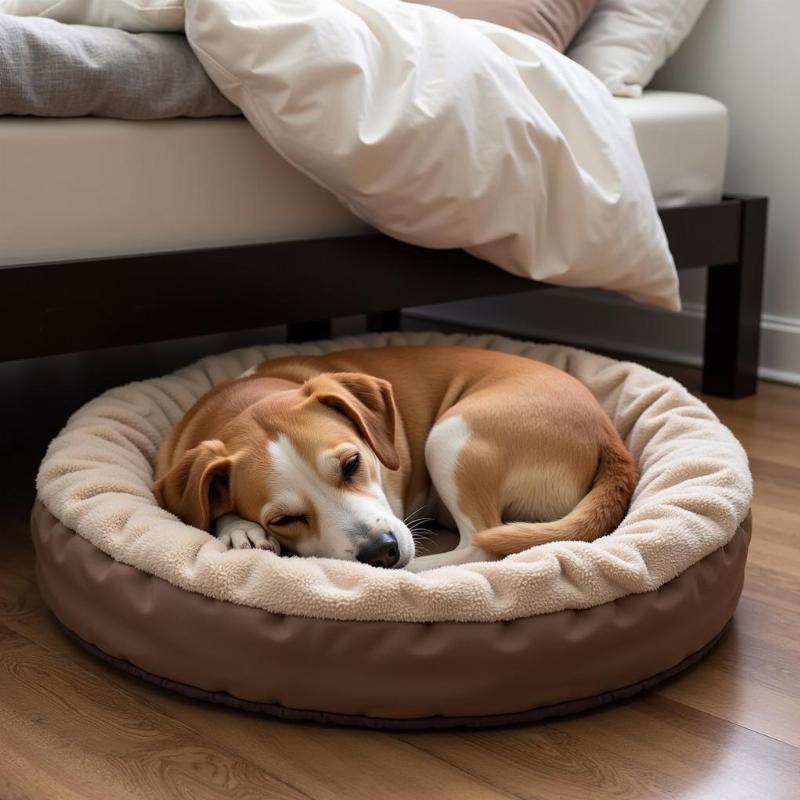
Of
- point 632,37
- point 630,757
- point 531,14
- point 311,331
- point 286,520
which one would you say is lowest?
point 311,331

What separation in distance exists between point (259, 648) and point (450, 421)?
0.60m

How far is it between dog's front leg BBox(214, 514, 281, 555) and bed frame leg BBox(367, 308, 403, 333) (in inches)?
69.2

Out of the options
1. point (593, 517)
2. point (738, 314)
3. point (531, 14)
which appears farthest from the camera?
point (738, 314)

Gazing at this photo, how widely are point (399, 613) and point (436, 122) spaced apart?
997 millimetres

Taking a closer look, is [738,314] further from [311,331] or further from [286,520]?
[286,520]

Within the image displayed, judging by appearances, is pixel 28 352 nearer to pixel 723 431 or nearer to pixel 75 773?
pixel 75 773

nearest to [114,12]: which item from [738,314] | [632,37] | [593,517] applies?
[593,517]

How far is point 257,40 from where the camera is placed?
6.53 ft

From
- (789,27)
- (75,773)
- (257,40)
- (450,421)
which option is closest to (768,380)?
(789,27)

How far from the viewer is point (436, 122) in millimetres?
2074

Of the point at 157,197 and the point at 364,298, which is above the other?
the point at 157,197

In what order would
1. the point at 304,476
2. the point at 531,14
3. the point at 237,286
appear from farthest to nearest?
the point at 531,14, the point at 237,286, the point at 304,476

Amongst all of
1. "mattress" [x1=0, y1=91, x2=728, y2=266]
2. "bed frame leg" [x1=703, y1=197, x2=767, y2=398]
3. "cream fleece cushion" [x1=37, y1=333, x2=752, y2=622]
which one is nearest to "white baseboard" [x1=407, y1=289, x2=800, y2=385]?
"bed frame leg" [x1=703, y1=197, x2=767, y2=398]

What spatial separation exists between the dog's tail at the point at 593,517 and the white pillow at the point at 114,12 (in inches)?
42.2
